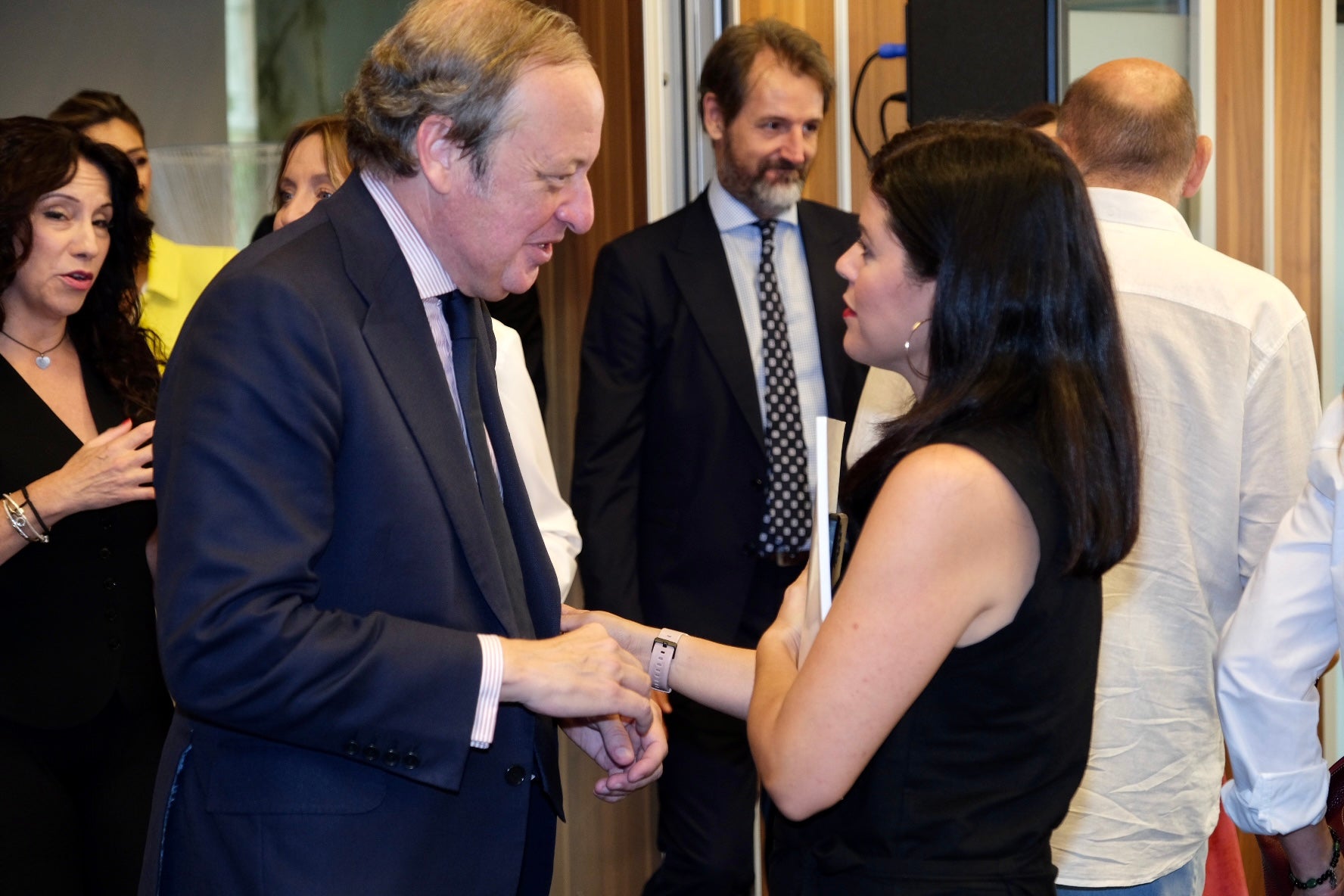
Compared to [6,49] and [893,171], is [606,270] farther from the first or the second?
[6,49]

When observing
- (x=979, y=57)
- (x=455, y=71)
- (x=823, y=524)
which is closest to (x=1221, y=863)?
(x=823, y=524)

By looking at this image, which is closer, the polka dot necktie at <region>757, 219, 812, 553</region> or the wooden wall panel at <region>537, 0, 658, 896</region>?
the polka dot necktie at <region>757, 219, 812, 553</region>

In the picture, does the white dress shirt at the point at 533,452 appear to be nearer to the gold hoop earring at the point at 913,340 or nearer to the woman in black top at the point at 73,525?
the woman in black top at the point at 73,525

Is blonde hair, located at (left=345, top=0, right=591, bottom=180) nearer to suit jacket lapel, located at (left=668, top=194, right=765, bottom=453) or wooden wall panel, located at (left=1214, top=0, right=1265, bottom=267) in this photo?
suit jacket lapel, located at (left=668, top=194, right=765, bottom=453)

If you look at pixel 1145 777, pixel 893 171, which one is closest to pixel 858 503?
pixel 893 171

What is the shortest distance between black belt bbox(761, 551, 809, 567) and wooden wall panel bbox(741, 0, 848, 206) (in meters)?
1.09

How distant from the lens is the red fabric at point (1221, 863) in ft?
8.43

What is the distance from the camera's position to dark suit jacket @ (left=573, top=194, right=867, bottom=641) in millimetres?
3178

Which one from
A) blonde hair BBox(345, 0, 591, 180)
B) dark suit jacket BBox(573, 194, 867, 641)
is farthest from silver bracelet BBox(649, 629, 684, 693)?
dark suit jacket BBox(573, 194, 867, 641)

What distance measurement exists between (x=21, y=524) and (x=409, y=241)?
1091mm

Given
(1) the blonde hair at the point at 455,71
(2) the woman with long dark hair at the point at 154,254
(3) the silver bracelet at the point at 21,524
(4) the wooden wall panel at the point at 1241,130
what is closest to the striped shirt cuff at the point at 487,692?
(1) the blonde hair at the point at 455,71

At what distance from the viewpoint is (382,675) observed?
55.6 inches

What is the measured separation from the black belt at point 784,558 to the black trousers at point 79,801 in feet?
4.42

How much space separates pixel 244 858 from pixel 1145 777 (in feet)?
4.64
